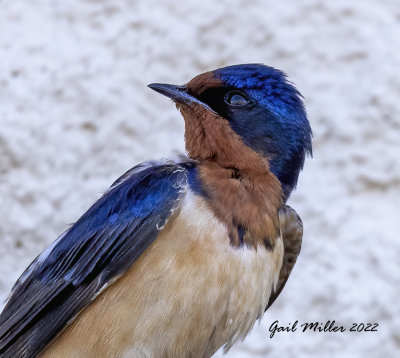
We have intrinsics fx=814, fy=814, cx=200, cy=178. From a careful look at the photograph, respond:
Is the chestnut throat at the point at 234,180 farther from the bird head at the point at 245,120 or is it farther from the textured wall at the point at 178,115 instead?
the textured wall at the point at 178,115

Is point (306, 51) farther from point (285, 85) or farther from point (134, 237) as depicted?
point (134, 237)

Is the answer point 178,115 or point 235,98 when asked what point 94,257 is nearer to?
point 235,98

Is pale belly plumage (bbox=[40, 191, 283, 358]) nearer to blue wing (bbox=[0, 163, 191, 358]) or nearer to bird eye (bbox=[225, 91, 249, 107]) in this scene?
blue wing (bbox=[0, 163, 191, 358])

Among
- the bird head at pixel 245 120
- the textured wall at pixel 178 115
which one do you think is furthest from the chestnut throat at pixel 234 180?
the textured wall at pixel 178 115

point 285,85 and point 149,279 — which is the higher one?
point 285,85

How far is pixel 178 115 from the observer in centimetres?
251

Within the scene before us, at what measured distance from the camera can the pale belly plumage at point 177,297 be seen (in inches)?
45.8

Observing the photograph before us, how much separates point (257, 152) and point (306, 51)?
145cm

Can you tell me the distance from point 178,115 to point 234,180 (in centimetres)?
129

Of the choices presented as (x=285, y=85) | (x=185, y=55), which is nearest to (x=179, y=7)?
(x=185, y=55)

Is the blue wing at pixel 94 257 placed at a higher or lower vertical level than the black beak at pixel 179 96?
lower

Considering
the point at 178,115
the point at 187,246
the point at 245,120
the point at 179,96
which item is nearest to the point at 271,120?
the point at 245,120

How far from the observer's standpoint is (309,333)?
229 centimetres

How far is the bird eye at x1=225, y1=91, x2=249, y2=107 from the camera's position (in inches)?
50.6
